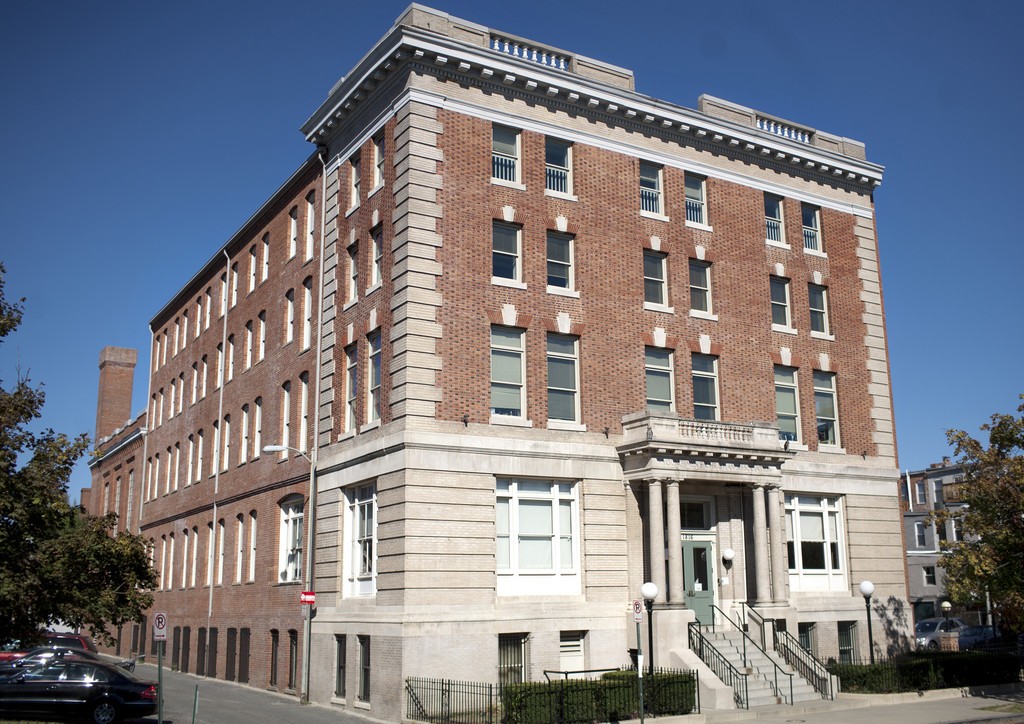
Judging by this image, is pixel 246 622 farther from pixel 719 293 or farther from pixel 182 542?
pixel 719 293

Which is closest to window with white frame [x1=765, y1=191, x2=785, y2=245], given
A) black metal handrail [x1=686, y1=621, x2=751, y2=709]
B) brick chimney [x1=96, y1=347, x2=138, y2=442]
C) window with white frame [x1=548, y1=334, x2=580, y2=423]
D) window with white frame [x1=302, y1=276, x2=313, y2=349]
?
window with white frame [x1=548, y1=334, x2=580, y2=423]

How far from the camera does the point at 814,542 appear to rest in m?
35.3

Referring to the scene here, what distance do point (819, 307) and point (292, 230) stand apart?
20.1m

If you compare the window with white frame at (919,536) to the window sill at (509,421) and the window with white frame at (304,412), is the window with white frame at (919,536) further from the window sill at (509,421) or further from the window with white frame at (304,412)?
the window sill at (509,421)

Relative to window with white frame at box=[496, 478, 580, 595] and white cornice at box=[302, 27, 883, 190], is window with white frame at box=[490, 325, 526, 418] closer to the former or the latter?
window with white frame at box=[496, 478, 580, 595]

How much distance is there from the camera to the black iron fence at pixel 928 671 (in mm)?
30328

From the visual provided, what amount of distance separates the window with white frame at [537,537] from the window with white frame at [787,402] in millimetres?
9285

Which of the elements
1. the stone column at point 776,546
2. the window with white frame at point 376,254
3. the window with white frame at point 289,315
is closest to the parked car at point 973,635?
the stone column at point 776,546

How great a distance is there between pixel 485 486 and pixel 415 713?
6182 millimetres

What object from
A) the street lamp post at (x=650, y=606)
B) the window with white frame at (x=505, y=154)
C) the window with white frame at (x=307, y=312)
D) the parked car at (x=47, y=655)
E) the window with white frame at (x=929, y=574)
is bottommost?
the parked car at (x=47, y=655)

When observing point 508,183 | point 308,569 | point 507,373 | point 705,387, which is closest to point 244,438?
point 308,569

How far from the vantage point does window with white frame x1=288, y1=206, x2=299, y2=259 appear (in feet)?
130

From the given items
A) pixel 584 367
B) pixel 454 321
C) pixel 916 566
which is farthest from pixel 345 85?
pixel 916 566

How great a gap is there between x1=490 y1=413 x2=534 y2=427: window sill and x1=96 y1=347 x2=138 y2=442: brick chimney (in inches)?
2133
